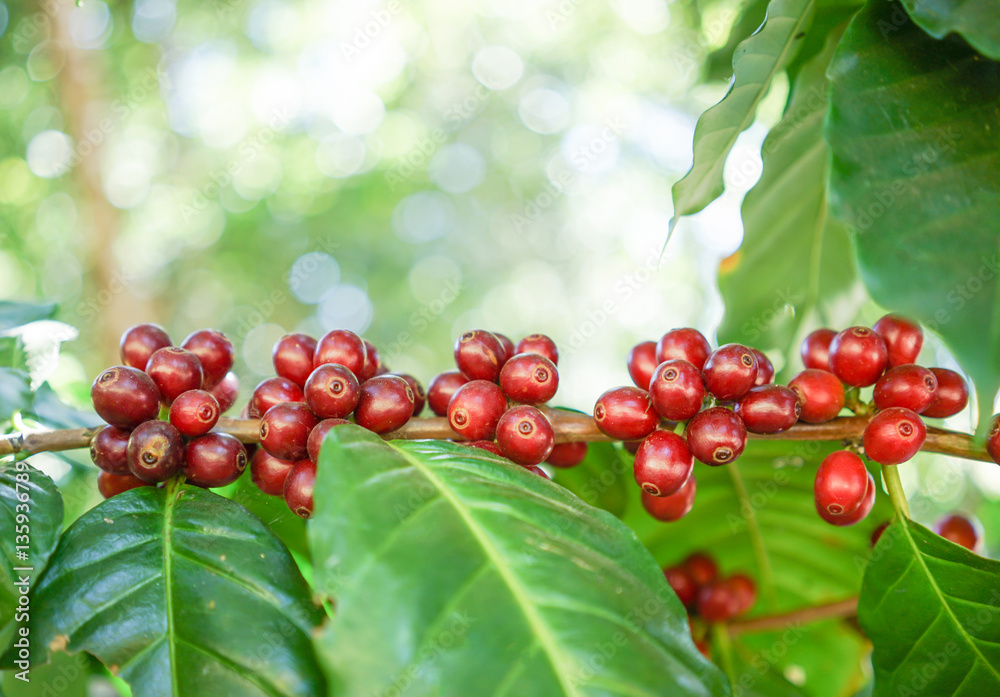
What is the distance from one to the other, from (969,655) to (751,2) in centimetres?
123

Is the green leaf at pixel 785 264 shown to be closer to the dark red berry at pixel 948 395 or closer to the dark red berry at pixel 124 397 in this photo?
the dark red berry at pixel 948 395

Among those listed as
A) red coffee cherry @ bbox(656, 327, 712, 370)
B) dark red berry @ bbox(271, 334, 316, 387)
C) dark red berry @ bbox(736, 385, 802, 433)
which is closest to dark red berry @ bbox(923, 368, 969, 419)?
dark red berry @ bbox(736, 385, 802, 433)

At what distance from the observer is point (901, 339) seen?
1.12 metres

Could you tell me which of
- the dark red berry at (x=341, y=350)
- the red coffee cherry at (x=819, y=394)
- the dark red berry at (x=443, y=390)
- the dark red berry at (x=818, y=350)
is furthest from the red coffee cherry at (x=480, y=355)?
the dark red berry at (x=818, y=350)

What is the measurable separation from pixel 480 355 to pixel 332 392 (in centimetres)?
26

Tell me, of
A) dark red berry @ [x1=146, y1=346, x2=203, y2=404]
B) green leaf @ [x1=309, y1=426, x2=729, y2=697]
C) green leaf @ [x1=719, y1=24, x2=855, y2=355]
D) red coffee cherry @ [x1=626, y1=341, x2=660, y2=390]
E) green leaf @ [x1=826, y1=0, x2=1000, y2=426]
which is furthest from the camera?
green leaf @ [x1=719, y1=24, x2=855, y2=355]

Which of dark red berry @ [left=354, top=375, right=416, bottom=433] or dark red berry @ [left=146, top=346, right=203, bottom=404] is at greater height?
dark red berry @ [left=146, top=346, right=203, bottom=404]

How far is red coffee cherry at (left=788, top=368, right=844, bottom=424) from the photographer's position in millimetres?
1067

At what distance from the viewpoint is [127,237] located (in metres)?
6.95

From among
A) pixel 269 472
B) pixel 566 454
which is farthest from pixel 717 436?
pixel 269 472

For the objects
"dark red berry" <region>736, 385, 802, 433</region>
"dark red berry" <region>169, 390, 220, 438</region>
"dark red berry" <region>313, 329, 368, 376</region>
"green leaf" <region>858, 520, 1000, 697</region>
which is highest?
"dark red berry" <region>313, 329, 368, 376</region>

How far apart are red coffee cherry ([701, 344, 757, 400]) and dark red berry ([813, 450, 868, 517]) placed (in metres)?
0.18

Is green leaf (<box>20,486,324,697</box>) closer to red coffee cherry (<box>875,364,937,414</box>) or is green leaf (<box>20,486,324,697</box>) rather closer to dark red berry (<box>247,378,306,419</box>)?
dark red berry (<box>247,378,306,419</box>)

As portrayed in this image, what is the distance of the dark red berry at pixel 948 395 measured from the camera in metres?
1.09
